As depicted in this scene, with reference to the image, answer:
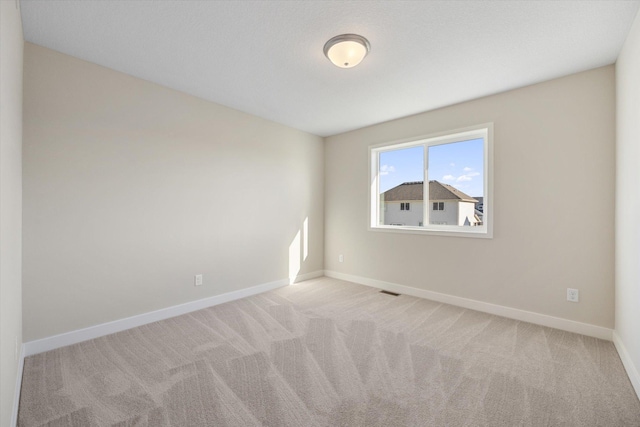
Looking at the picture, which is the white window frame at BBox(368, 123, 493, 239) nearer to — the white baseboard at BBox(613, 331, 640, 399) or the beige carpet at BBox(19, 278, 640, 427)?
the beige carpet at BBox(19, 278, 640, 427)

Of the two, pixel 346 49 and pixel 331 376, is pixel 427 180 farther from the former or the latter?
pixel 331 376

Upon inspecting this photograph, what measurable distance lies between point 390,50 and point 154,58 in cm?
206

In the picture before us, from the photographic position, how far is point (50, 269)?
7.60 feet

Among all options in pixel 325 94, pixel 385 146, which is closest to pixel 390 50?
pixel 325 94

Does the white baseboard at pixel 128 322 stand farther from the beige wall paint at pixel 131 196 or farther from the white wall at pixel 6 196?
the white wall at pixel 6 196

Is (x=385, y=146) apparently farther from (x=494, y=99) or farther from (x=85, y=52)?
(x=85, y=52)

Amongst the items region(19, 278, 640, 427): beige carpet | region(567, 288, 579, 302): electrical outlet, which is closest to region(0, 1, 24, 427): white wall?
region(19, 278, 640, 427): beige carpet

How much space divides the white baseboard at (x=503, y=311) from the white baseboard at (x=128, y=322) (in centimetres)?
179

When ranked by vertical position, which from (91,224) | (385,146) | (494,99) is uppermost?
(494,99)

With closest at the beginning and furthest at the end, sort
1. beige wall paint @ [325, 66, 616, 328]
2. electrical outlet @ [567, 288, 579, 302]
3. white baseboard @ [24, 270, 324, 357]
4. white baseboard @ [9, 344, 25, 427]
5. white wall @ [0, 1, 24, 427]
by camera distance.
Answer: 1. white wall @ [0, 1, 24, 427]
2. white baseboard @ [9, 344, 25, 427]
3. white baseboard @ [24, 270, 324, 357]
4. beige wall paint @ [325, 66, 616, 328]
5. electrical outlet @ [567, 288, 579, 302]

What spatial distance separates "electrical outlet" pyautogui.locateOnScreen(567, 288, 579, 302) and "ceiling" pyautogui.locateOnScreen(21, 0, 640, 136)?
6.87ft

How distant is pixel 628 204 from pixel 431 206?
6.22 feet

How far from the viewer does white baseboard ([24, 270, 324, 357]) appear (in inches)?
89.6

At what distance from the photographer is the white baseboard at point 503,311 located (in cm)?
257
